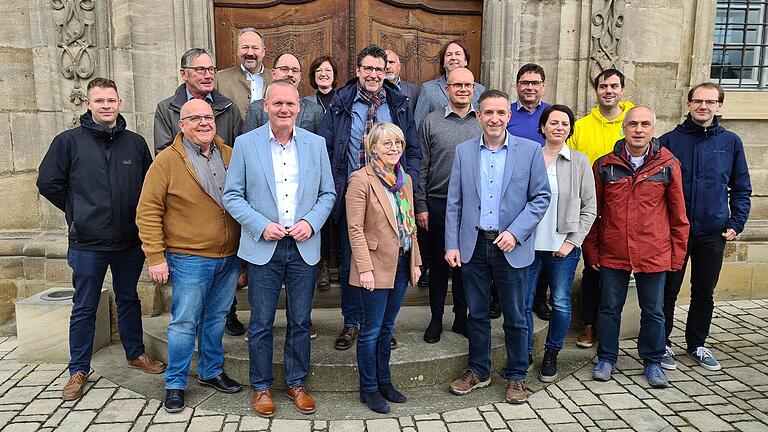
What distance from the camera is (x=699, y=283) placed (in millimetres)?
4543

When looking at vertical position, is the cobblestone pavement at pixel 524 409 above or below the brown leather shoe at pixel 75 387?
below

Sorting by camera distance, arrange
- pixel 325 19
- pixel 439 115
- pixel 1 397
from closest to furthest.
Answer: pixel 1 397
pixel 439 115
pixel 325 19

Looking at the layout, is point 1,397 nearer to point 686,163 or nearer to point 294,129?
point 294,129

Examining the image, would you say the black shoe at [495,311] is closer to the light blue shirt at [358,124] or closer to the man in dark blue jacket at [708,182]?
the man in dark blue jacket at [708,182]

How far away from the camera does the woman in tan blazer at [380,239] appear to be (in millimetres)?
3502

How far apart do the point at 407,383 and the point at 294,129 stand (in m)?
1.87

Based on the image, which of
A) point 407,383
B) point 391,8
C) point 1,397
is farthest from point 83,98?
point 407,383

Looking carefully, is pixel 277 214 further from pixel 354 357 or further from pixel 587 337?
pixel 587 337

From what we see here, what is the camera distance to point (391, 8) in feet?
18.6

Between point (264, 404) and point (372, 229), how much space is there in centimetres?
128

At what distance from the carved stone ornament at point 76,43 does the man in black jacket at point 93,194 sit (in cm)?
135

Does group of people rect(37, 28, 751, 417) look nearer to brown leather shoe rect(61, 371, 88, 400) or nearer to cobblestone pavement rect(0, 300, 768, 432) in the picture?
brown leather shoe rect(61, 371, 88, 400)

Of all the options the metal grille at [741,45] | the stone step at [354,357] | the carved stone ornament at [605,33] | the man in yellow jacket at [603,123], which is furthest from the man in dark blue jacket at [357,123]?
the metal grille at [741,45]

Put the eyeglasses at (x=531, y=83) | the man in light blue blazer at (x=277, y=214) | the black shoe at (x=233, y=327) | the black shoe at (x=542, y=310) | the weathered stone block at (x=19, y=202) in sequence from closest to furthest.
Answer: the man in light blue blazer at (x=277, y=214), the eyeglasses at (x=531, y=83), the black shoe at (x=233, y=327), the black shoe at (x=542, y=310), the weathered stone block at (x=19, y=202)
